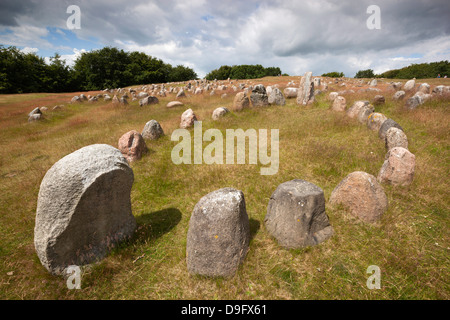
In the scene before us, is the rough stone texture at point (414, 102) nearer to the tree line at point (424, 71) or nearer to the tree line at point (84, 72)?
the tree line at point (424, 71)

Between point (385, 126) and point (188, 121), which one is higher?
point (188, 121)

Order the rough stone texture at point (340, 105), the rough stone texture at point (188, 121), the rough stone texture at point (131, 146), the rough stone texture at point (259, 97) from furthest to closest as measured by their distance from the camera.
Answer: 1. the rough stone texture at point (259, 97)
2. the rough stone texture at point (340, 105)
3. the rough stone texture at point (188, 121)
4. the rough stone texture at point (131, 146)

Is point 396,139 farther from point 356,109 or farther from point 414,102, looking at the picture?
point 414,102

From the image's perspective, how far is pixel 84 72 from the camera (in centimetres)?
4375

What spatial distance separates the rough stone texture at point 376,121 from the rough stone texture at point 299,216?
23.2 feet

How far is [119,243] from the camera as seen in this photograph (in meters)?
4.19

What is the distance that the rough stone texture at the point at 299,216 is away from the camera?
12.3 feet

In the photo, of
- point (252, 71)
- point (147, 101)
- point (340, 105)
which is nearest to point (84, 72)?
point (147, 101)

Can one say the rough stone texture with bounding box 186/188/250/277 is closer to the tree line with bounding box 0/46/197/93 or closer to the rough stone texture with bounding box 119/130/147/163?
the rough stone texture with bounding box 119/130/147/163

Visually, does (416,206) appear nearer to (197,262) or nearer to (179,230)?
(197,262)

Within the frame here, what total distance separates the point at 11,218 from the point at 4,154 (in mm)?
7356

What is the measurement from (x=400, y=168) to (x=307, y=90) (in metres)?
10.5

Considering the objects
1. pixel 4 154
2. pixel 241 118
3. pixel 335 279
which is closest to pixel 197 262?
pixel 335 279

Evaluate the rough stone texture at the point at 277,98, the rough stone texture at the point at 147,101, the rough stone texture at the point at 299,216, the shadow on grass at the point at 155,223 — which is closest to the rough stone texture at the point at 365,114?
the rough stone texture at the point at 277,98
